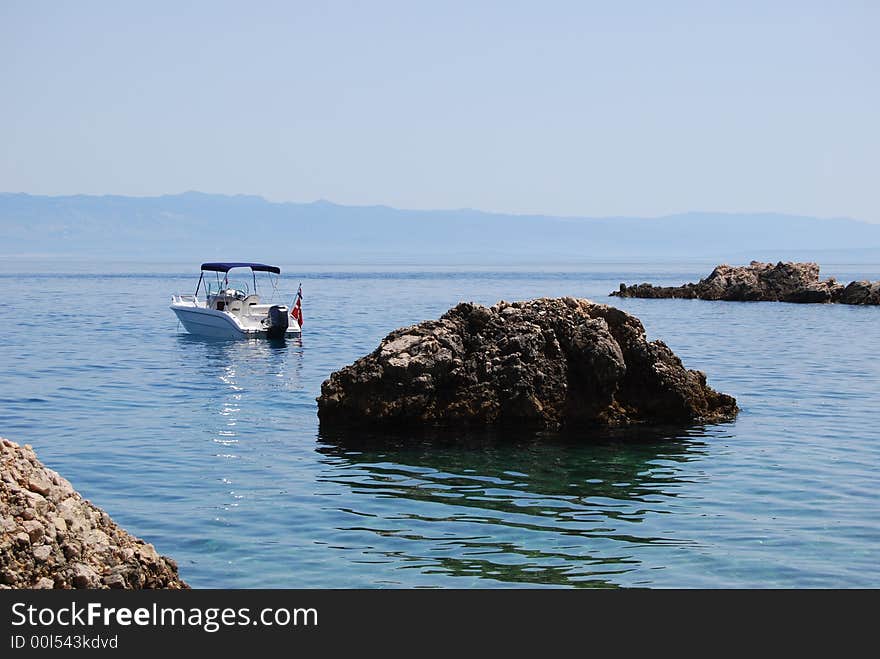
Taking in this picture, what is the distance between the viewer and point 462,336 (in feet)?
69.6

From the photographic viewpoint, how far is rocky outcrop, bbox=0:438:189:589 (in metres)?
8.27

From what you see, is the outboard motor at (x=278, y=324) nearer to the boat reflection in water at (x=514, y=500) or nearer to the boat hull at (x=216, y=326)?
the boat hull at (x=216, y=326)

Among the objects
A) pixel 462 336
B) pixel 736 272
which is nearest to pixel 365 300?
pixel 736 272

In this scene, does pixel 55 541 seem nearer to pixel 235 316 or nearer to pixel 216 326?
pixel 216 326

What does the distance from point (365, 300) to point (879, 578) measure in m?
82.7

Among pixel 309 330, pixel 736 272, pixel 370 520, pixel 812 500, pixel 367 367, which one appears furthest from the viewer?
pixel 736 272

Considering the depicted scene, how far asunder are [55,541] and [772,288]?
82.9m

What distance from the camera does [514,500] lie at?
51.6 ft

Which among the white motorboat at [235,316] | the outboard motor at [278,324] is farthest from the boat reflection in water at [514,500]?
the white motorboat at [235,316]

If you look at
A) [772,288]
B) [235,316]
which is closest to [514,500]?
[235,316]

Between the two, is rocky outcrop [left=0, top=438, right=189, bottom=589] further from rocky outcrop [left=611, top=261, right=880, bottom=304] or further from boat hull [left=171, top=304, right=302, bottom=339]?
rocky outcrop [left=611, top=261, right=880, bottom=304]

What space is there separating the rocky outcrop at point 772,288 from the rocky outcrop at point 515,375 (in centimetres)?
6191

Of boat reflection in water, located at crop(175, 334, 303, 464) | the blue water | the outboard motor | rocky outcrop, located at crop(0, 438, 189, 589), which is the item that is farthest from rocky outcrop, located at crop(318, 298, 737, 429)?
the outboard motor
